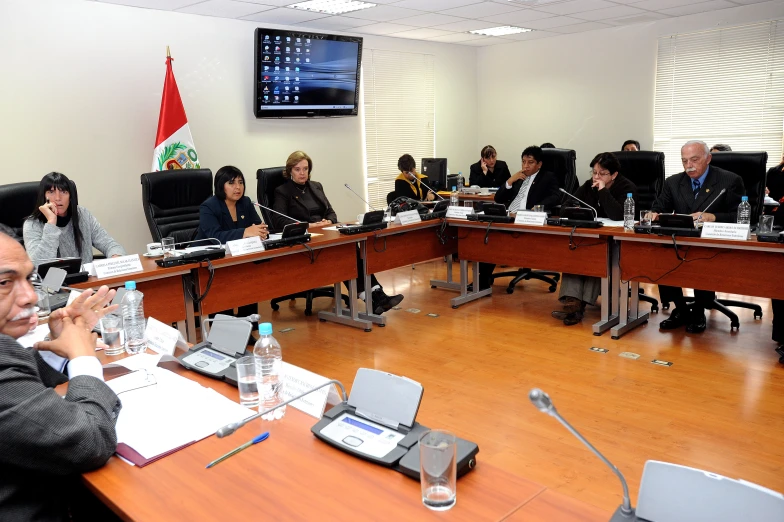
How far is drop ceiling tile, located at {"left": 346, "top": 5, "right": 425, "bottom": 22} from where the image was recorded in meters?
5.43

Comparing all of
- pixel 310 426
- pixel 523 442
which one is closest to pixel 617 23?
pixel 523 442

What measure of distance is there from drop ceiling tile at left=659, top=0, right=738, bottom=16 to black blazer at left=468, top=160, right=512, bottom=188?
7.71 feet

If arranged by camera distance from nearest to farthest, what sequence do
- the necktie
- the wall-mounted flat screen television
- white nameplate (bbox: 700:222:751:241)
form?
1. white nameplate (bbox: 700:222:751:241)
2. the necktie
3. the wall-mounted flat screen television

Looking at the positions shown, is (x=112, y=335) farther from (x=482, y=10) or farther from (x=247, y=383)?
(x=482, y=10)

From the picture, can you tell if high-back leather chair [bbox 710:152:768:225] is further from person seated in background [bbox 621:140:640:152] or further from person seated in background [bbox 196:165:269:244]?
person seated in background [bbox 196:165:269:244]

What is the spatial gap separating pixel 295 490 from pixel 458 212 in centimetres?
392

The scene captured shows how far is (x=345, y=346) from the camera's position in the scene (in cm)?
417

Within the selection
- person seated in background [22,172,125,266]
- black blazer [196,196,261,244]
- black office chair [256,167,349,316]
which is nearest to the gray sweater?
person seated in background [22,172,125,266]

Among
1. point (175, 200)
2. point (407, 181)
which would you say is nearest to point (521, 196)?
point (407, 181)

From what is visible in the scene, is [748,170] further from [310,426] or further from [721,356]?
[310,426]

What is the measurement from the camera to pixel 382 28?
253 inches

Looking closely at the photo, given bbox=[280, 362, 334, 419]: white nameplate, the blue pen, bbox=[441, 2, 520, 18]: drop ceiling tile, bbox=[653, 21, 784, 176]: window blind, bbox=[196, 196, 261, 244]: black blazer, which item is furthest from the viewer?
bbox=[653, 21, 784, 176]: window blind

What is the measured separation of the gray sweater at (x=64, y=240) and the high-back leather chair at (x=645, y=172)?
3962mm

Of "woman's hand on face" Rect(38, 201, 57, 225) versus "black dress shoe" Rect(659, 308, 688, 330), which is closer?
"woman's hand on face" Rect(38, 201, 57, 225)
